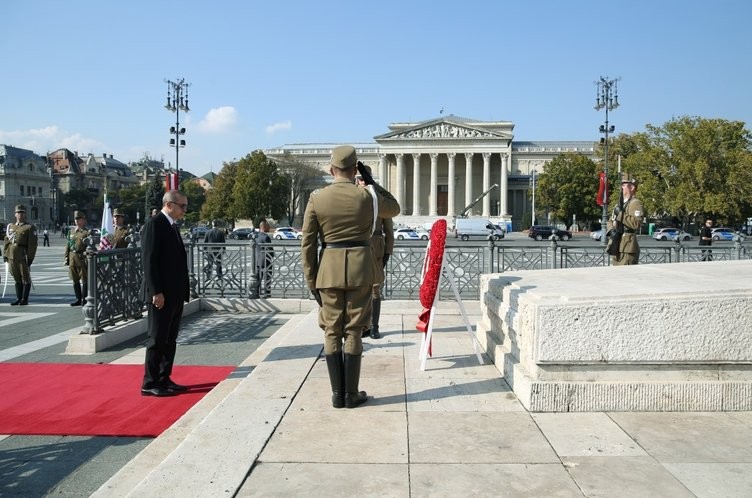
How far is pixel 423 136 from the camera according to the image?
9188cm

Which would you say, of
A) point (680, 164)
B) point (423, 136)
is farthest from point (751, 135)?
point (423, 136)

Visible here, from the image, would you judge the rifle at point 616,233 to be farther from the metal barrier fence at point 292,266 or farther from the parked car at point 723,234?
the parked car at point 723,234

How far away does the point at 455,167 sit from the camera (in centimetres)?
9550

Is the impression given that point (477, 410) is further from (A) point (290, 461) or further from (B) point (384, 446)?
(A) point (290, 461)

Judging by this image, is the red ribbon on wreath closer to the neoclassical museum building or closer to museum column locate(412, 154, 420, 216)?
the neoclassical museum building

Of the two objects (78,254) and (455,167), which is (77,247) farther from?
(455,167)

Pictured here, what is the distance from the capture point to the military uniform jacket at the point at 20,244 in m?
11.7

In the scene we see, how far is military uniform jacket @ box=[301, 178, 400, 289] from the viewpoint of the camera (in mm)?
4219

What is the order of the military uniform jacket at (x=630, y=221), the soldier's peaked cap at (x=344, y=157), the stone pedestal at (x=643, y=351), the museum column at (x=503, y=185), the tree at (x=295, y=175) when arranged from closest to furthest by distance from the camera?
1. the stone pedestal at (x=643, y=351)
2. the soldier's peaked cap at (x=344, y=157)
3. the military uniform jacket at (x=630, y=221)
4. the tree at (x=295, y=175)
5. the museum column at (x=503, y=185)

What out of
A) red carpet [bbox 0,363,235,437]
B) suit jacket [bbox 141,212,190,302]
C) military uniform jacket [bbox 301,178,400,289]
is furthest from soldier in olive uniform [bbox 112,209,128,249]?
military uniform jacket [bbox 301,178,400,289]

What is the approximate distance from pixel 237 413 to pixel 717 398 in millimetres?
3432

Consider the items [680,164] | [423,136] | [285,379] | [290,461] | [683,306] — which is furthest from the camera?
[423,136]

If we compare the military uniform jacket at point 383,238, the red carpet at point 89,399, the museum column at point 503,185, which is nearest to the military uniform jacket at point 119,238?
the red carpet at point 89,399

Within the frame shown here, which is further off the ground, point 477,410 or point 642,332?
point 642,332
